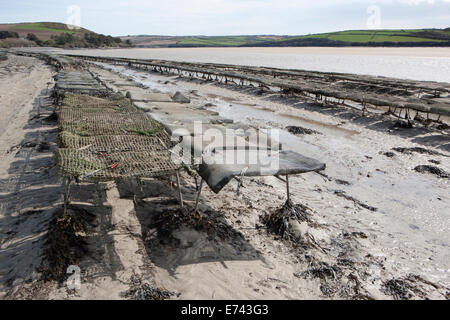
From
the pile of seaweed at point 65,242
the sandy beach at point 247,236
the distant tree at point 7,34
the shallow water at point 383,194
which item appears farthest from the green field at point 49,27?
the pile of seaweed at point 65,242

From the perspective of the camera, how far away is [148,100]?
14.4m

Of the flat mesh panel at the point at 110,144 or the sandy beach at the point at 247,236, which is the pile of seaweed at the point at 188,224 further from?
the flat mesh panel at the point at 110,144

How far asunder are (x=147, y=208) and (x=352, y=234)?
4.83m

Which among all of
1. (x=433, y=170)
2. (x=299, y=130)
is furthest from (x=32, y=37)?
(x=433, y=170)

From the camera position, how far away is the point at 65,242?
18.3 feet

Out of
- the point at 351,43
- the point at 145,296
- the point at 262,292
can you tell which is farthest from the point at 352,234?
the point at 351,43

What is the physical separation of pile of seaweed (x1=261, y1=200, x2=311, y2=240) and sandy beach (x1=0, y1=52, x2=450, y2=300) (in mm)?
160

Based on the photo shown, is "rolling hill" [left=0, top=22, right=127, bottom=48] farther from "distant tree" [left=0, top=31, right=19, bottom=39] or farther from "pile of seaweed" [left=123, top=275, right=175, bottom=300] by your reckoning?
"pile of seaweed" [left=123, top=275, right=175, bottom=300]

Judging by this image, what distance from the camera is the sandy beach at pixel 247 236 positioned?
5.12 metres

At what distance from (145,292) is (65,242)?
76.6 inches

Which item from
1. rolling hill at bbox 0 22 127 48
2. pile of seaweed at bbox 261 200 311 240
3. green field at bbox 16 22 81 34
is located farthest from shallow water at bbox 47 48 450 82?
green field at bbox 16 22 81 34

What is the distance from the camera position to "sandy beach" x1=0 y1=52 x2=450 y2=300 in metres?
5.12

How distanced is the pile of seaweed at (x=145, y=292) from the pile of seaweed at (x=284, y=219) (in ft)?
9.28
